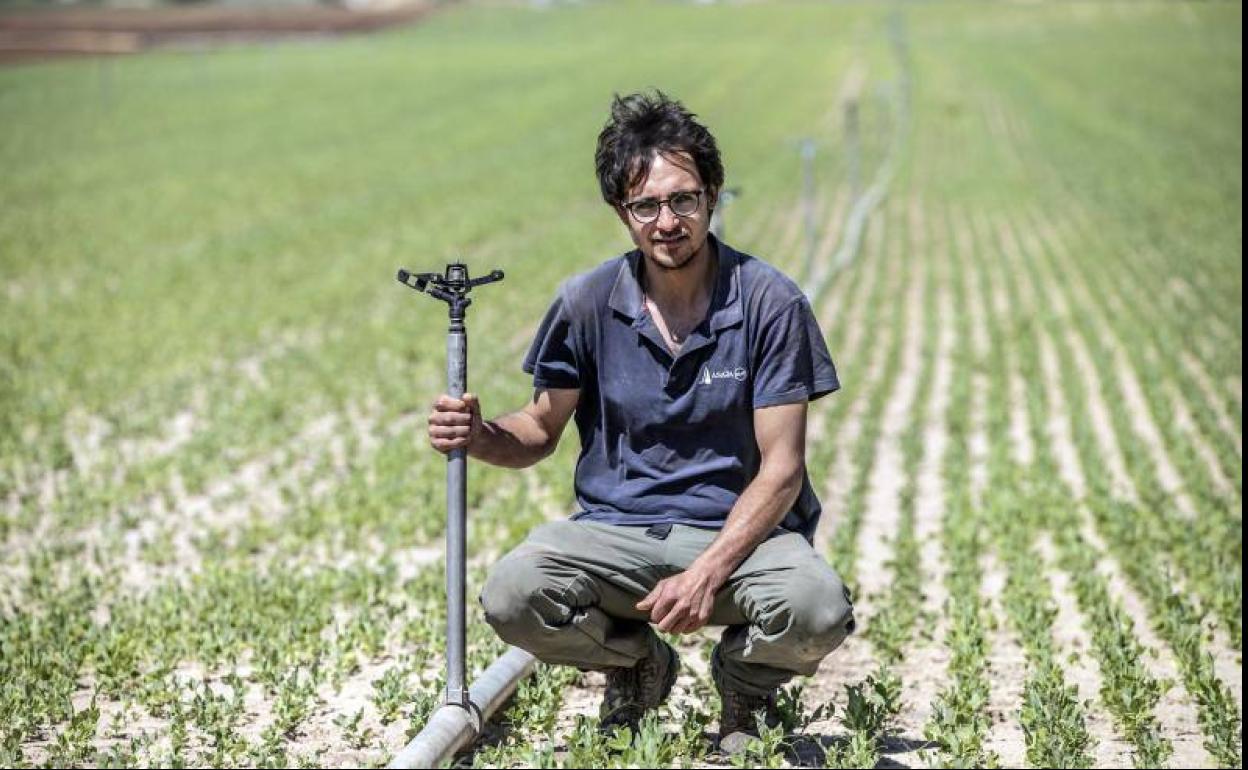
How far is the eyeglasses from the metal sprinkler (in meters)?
0.42

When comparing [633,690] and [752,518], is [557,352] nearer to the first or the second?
[752,518]

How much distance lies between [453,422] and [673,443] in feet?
1.98

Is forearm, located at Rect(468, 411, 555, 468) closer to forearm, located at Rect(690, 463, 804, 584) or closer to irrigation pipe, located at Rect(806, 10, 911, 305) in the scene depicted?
forearm, located at Rect(690, 463, 804, 584)

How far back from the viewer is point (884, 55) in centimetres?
6231

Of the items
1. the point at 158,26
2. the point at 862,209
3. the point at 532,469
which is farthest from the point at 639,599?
the point at 158,26

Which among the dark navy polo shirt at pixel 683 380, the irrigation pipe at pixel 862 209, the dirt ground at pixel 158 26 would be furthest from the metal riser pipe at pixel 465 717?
the dirt ground at pixel 158 26

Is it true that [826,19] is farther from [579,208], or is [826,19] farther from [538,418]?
[538,418]

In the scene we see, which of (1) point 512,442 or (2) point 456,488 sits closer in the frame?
(2) point 456,488

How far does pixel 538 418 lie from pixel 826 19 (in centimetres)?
8257

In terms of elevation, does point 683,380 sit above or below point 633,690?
above

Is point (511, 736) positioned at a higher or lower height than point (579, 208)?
higher

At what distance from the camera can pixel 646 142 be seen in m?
4.43

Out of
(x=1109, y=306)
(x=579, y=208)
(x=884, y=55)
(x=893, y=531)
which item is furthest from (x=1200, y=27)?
(x=893, y=531)

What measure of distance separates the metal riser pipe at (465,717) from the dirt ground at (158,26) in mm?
59252
